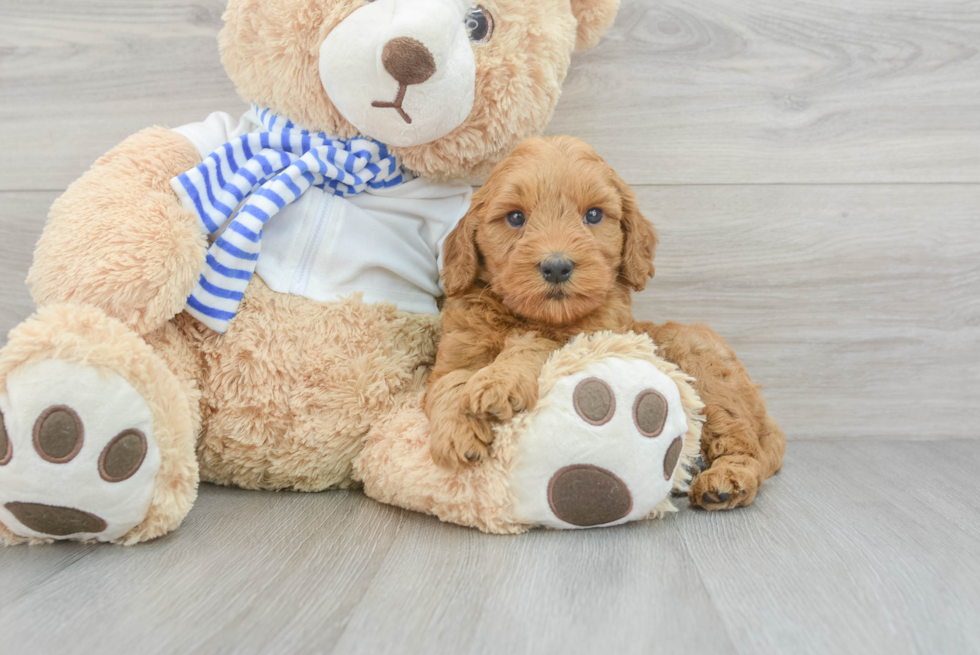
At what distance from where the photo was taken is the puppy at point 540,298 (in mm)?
803

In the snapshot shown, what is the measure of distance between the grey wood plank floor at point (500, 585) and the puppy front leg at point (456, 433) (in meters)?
0.11

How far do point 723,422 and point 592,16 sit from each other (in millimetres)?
661

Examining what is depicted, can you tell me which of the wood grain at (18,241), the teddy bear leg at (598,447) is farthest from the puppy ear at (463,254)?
the wood grain at (18,241)

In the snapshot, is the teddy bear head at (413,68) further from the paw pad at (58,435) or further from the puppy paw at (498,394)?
the paw pad at (58,435)

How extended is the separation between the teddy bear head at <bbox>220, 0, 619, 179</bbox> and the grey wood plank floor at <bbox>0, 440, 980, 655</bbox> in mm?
535

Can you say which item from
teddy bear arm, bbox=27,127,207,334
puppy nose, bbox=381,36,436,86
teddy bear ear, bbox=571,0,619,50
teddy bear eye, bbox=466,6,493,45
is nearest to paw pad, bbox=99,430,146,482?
teddy bear arm, bbox=27,127,207,334

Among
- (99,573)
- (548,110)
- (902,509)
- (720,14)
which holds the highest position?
(720,14)

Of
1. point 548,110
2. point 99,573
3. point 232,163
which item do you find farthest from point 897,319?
point 99,573

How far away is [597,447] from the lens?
79 cm

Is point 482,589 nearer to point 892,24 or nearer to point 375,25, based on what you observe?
point 375,25

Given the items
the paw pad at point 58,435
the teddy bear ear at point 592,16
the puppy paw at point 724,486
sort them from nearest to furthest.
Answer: the paw pad at point 58,435, the puppy paw at point 724,486, the teddy bear ear at point 592,16

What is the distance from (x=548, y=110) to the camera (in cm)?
103

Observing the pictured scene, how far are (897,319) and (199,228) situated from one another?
1.26m

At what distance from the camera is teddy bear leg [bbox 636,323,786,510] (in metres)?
0.94
